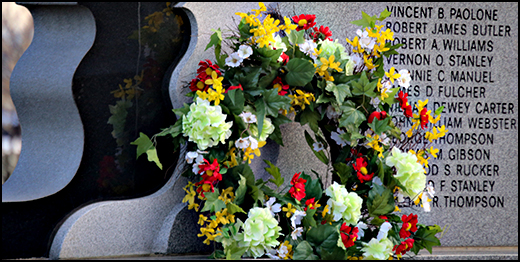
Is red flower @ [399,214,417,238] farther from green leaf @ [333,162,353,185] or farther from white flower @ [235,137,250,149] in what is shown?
white flower @ [235,137,250,149]

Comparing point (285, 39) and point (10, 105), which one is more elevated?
point (285, 39)

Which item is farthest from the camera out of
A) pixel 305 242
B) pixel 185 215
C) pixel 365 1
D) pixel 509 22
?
pixel 509 22

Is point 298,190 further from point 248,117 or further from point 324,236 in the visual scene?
point 248,117

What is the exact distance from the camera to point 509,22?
3807 mm

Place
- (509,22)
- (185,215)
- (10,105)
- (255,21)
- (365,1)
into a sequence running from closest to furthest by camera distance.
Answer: (255,21) → (185,215) → (10,105) → (365,1) → (509,22)

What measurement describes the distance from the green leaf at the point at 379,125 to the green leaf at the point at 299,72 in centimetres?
48

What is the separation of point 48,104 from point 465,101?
301cm

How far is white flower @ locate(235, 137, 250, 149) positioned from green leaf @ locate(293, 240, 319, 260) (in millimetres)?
616

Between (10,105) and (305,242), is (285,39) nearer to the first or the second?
(305,242)

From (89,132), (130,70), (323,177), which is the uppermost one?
(130,70)

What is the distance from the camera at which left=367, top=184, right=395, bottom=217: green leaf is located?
2713mm

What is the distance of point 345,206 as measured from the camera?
263cm

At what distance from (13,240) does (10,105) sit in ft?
3.18

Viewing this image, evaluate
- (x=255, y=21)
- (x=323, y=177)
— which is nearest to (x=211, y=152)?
(x=255, y=21)
